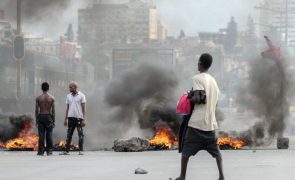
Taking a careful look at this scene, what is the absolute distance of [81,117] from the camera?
61.4ft

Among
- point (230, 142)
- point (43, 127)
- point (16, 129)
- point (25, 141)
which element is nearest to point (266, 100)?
point (230, 142)

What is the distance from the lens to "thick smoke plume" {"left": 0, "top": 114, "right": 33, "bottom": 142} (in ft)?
87.9

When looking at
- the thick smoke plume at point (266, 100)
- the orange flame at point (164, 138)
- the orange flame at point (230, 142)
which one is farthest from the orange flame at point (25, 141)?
the thick smoke plume at point (266, 100)

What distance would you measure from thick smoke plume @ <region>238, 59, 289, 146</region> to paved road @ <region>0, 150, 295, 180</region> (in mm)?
9448

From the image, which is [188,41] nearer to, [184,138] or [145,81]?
[145,81]

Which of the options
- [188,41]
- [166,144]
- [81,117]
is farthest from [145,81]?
[188,41]

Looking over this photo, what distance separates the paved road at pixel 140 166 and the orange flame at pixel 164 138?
11.0 ft

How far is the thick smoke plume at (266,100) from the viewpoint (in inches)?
1097

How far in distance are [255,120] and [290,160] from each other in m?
14.2

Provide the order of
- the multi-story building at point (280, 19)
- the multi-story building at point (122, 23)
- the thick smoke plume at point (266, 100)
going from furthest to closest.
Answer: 1. the multi-story building at point (280, 19)
2. the multi-story building at point (122, 23)
3. the thick smoke plume at point (266, 100)

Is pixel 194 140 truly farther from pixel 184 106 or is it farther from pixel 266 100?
pixel 266 100

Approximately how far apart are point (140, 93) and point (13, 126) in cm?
700

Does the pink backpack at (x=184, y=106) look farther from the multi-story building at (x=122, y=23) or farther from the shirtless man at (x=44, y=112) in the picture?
the multi-story building at (x=122, y=23)

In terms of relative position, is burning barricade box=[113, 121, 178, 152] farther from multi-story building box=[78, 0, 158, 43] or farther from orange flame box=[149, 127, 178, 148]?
multi-story building box=[78, 0, 158, 43]
